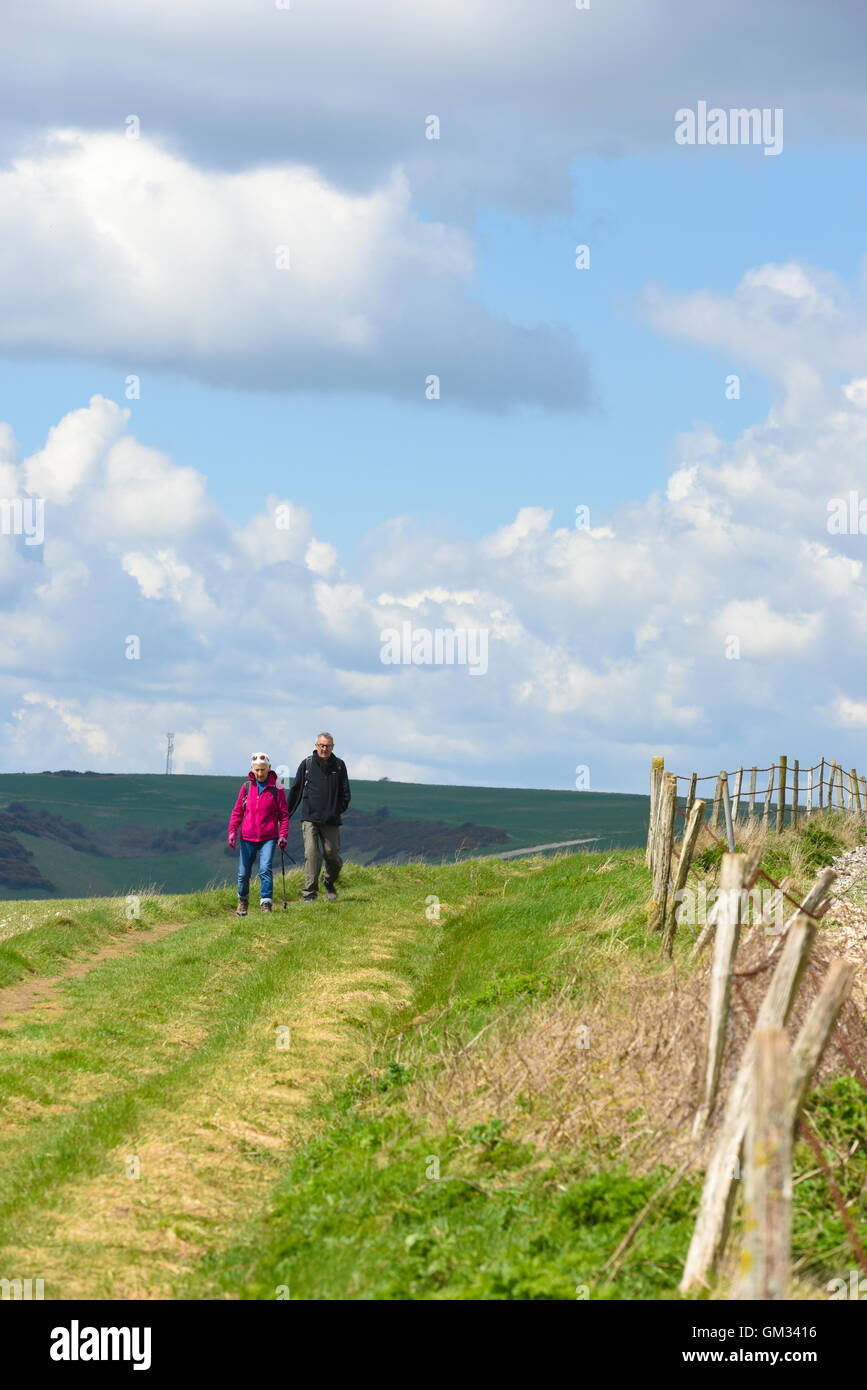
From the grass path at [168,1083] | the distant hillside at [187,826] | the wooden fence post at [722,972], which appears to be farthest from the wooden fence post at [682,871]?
the distant hillside at [187,826]

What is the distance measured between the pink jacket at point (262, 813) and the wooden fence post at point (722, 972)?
12275 mm

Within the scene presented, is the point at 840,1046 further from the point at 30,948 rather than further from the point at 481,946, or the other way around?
the point at 30,948

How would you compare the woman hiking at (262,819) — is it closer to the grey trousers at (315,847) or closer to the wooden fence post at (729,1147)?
the grey trousers at (315,847)

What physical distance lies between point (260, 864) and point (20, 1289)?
1286 centimetres

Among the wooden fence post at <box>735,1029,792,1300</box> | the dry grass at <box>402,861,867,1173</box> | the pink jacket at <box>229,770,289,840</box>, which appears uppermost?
the pink jacket at <box>229,770,289,840</box>

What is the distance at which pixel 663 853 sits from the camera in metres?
15.4

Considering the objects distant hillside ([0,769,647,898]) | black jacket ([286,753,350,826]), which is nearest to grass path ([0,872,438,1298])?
black jacket ([286,753,350,826])

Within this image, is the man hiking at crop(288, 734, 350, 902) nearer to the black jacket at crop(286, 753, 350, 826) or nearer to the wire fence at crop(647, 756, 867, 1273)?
the black jacket at crop(286, 753, 350, 826)

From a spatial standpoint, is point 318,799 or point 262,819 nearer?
point 262,819

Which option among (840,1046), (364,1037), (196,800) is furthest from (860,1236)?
(196,800)

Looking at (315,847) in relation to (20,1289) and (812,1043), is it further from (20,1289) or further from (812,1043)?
(812,1043)

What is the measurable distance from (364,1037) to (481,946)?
177 inches

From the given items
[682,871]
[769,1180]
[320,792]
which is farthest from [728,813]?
[769,1180]
